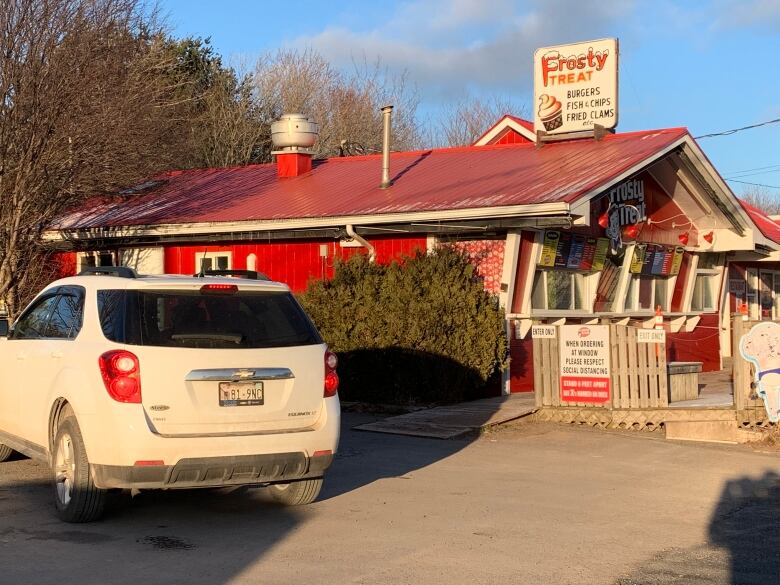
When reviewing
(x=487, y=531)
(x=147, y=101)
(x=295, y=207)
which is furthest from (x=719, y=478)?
(x=147, y=101)

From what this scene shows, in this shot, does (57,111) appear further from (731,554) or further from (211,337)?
(731,554)

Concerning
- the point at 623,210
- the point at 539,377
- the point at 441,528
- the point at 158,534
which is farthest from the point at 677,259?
the point at 158,534

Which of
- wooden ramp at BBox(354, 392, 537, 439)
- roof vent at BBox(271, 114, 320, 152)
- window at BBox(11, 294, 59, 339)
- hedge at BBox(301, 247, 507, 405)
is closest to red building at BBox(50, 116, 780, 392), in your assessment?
roof vent at BBox(271, 114, 320, 152)

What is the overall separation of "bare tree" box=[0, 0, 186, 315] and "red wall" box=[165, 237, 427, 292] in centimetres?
206

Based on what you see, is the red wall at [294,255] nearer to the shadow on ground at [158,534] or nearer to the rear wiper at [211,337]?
the shadow on ground at [158,534]

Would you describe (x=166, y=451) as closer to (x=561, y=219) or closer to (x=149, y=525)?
(x=149, y=525)

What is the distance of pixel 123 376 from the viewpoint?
7223 millimetres

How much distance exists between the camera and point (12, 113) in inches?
617

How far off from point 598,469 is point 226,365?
4.74m

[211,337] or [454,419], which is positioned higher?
[211,337]

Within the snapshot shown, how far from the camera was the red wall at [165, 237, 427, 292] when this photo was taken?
16672 millimetres

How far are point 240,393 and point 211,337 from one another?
0.47 m

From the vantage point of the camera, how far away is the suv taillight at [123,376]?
721cm

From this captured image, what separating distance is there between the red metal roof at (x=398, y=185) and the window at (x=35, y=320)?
23.2 feet
